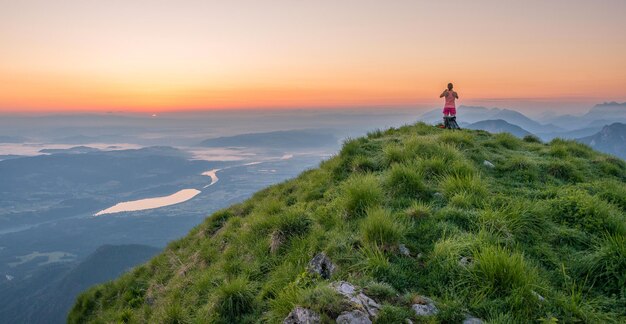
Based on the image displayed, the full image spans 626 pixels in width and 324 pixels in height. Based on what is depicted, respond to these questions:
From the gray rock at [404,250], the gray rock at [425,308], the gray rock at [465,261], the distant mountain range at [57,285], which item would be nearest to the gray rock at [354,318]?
the gray rock at [425,308]

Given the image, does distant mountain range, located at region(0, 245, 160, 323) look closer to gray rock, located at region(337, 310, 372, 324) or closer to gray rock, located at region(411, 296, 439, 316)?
gray rock, located at region(337, 310, 372, 324)

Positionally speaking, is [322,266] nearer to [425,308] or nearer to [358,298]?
[358,298]

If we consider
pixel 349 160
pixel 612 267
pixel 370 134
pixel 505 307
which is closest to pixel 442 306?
pixel 505 307

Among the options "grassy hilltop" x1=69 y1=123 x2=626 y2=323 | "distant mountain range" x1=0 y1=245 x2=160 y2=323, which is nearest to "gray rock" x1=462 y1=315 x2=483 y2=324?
"grassy hilltop" x1=69 y1=123 x2=626 y2=323

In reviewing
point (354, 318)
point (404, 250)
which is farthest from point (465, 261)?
point (354, 318)

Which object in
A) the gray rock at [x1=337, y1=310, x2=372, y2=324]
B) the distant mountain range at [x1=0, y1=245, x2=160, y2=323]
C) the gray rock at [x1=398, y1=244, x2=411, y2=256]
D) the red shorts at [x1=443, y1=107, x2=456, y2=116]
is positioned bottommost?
the distant mountain range at [x1=0, y1=245, x2=160, y2=323]

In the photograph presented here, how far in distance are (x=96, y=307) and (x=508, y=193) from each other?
17.7 m

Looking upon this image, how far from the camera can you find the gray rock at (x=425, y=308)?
16.7 ft

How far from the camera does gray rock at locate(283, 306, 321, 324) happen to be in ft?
16.5

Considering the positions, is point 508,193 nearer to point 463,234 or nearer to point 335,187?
point 463,234

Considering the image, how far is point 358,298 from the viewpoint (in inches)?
207

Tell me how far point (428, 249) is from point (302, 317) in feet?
9.85

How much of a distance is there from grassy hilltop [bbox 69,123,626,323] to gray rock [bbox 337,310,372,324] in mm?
128

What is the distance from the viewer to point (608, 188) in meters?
10.1
